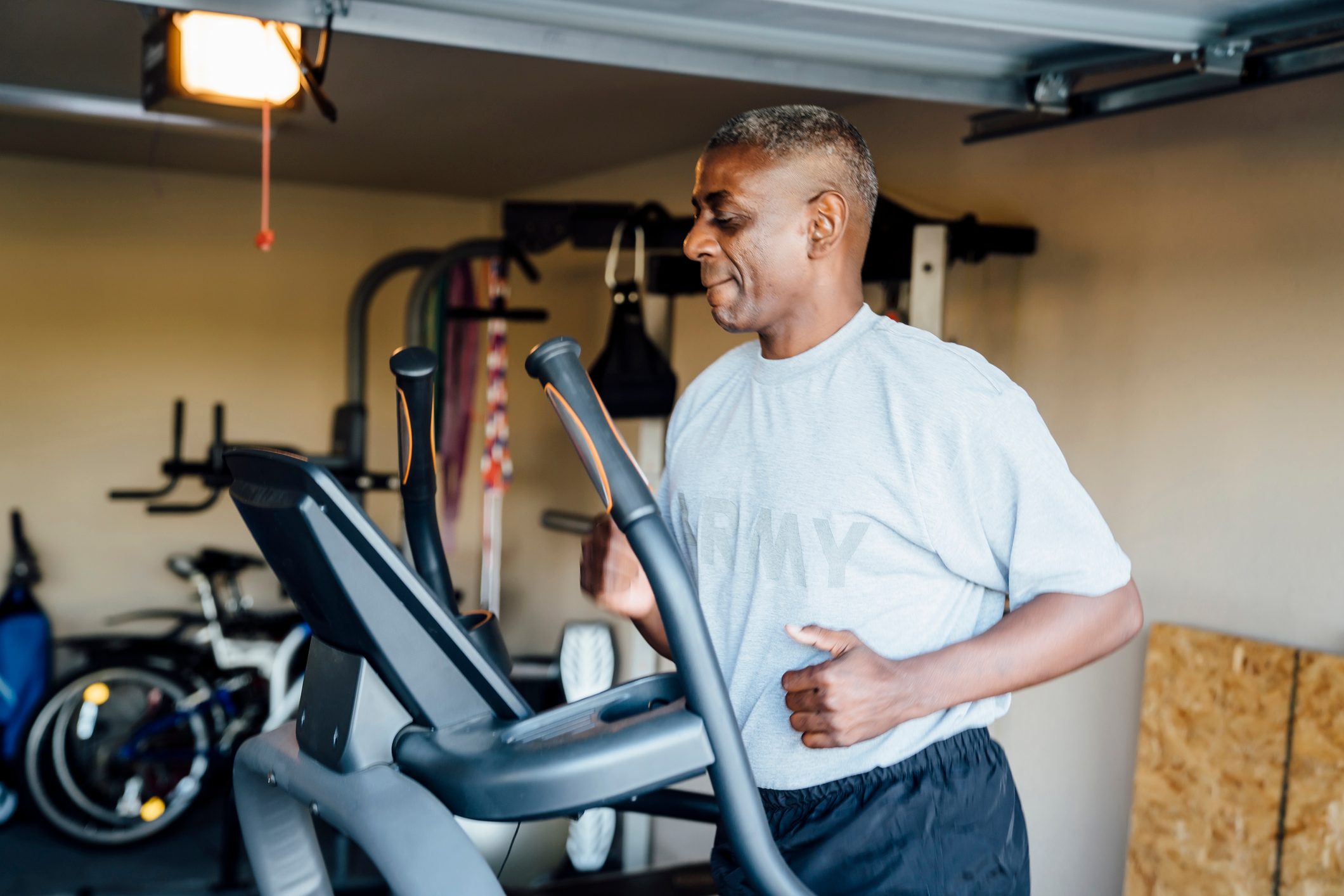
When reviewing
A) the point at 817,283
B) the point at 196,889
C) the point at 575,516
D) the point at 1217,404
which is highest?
the point at 817,283

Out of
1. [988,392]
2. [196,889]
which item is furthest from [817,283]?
[196,889]

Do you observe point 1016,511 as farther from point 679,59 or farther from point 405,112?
point 405,112

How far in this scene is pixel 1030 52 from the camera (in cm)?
185

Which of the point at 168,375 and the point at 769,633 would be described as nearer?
the point at 769,633

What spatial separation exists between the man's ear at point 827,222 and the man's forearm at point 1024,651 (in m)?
0.44

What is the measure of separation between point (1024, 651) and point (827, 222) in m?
0.50

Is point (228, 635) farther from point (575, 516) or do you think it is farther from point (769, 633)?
point (769, 633)

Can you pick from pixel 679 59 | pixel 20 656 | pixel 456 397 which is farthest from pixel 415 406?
pixel 20 656

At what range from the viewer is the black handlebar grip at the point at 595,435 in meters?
0.91

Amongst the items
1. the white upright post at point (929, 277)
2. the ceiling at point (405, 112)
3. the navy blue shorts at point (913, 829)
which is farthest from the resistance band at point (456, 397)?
the navy blue shorts at point (913, 829)

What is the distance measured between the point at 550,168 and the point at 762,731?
3803 mm

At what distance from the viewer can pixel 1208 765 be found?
223cm

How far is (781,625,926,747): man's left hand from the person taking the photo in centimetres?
107

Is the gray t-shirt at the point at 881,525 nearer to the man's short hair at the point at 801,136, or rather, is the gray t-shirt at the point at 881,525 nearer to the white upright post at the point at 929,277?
the man's short hair at the point at 801,136
